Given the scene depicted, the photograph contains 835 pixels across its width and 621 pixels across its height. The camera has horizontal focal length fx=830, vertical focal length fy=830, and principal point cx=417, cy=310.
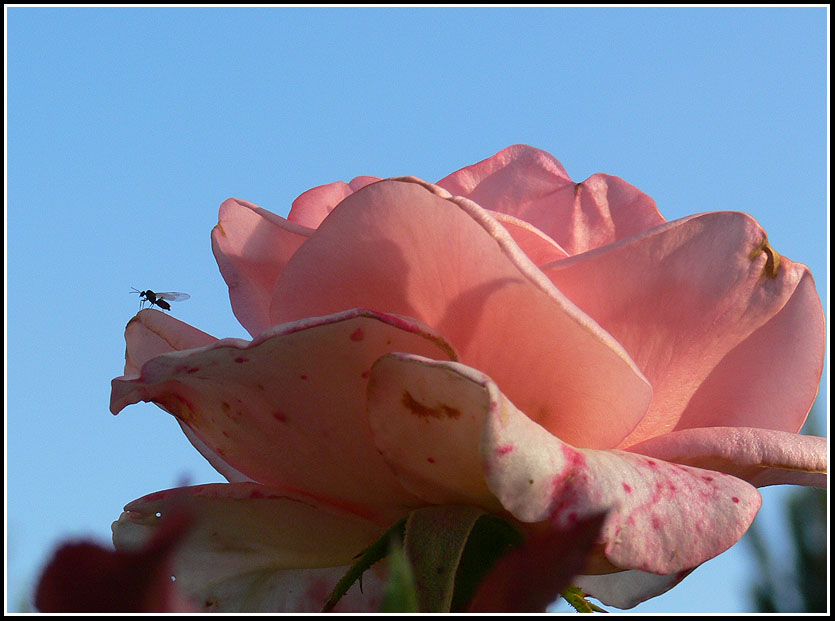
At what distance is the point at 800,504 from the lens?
2.73 m

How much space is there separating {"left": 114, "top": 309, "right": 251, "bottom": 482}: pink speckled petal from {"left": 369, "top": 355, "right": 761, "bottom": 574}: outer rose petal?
22cm

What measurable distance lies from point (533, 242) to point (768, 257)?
0.58 feet

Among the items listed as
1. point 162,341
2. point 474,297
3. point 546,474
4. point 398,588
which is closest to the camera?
point 398,588

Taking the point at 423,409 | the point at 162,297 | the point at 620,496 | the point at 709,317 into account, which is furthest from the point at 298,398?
the point at 162,297

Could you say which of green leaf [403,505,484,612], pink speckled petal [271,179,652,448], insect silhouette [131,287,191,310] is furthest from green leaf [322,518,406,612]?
insect silhouette [131,287,191,310]

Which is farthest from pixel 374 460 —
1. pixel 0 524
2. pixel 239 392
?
pixel 0 524

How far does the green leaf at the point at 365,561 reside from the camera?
509mm

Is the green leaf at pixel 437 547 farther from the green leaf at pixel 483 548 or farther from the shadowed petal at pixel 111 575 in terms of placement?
the shadowed petal at pixel 111 575

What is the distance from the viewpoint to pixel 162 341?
0.70 meters

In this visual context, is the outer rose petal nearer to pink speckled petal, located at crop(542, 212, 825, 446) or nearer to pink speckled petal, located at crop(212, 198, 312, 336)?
pink speckled petal, located at crop(542, 212, 825, 446)

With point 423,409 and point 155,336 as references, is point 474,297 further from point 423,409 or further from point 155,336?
point 155,336

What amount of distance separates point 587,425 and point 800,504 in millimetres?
2494

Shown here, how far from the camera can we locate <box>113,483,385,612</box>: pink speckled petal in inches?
24.1

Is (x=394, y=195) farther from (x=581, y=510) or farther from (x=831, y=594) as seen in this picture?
(x=831, y=594)
